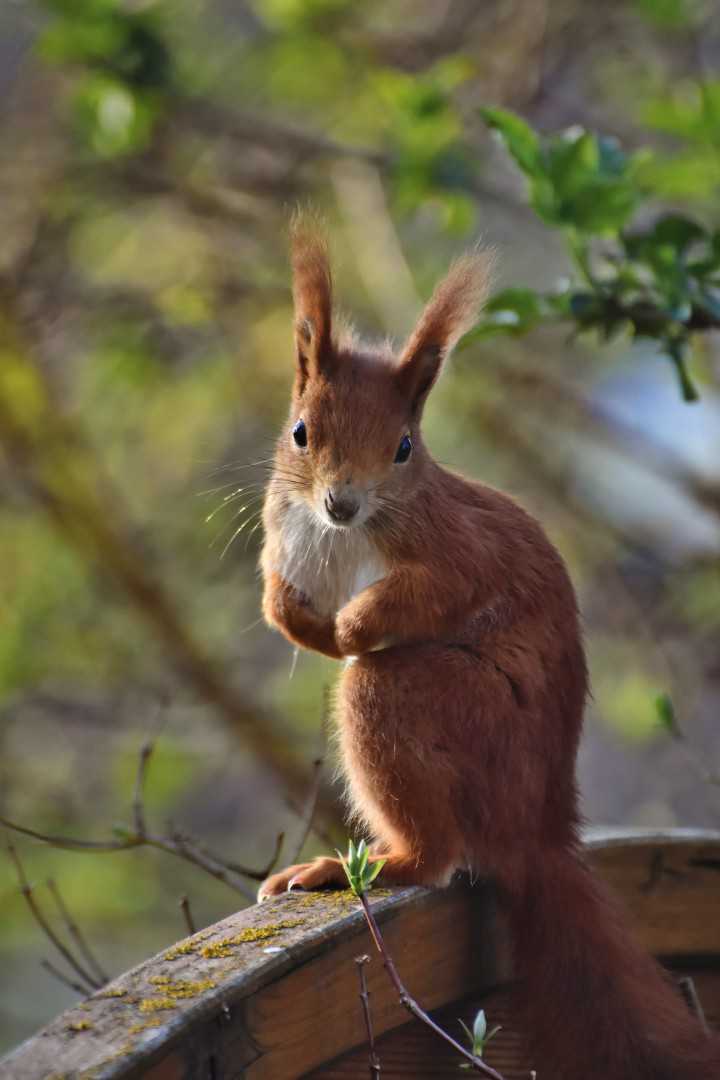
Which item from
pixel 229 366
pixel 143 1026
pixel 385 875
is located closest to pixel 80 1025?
pixel 143 1026

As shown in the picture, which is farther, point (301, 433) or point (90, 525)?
point (90, 525)

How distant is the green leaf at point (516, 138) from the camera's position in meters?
1.43

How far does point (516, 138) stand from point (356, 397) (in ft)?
1.05

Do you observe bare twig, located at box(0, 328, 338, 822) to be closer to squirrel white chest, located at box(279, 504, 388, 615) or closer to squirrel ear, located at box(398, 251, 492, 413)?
squirrel white chest, located at box(279, 504, 388, 615)

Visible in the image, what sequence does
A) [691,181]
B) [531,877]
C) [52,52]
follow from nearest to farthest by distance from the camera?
[531,877]
[691,181]
[52,52]

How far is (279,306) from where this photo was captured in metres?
3.24

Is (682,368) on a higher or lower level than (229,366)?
lower

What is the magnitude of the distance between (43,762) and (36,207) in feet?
5.29

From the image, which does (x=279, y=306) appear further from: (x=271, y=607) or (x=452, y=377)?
(x=271, y=607)

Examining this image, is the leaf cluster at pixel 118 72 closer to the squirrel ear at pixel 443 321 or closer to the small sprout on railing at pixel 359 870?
the squirrel ear at pixel 443 321

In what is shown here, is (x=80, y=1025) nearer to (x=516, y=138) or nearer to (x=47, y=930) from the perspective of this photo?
(x=47, y=930)

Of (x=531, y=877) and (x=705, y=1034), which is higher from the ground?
(x=531, y=877)

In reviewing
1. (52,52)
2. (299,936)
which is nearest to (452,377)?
(52,52)

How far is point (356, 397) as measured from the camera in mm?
1406
